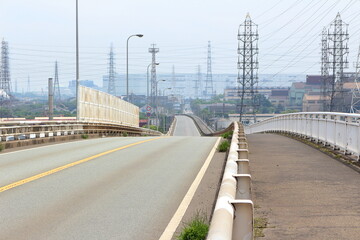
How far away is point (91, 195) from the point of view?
10.1m

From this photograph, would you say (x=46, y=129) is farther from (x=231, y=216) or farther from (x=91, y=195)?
(x=231, y=216)

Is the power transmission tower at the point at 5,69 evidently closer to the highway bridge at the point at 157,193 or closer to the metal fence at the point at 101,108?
the metal fence at the point at 101,108

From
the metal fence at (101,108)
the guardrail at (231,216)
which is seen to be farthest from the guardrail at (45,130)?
the guardrail at (231,216)

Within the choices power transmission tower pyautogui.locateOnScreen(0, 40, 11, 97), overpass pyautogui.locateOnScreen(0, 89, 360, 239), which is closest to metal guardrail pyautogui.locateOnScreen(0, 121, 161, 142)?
overpass pyautogui.locateOnScreen(0, 89, 360, 239)

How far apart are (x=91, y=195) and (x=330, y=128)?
1025cm

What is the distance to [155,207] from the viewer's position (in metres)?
9.01

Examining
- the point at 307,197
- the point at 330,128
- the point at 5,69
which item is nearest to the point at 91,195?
the point at 307,197

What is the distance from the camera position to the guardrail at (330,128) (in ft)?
47.1

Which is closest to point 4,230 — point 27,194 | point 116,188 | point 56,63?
point 27,194

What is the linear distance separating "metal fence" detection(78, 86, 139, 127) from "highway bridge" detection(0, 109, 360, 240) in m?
18.8

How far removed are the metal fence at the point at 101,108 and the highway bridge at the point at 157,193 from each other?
18.8 m

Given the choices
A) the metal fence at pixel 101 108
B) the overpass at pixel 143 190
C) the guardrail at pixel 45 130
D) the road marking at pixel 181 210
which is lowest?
the road marking at pixel 181 210

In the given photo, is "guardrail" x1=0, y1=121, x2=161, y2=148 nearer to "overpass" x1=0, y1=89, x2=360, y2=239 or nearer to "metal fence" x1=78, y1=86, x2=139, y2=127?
"metal fence" x1=78, y1=86, x2=139, y2=127

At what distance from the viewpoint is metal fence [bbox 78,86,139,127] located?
3662 centimetres
